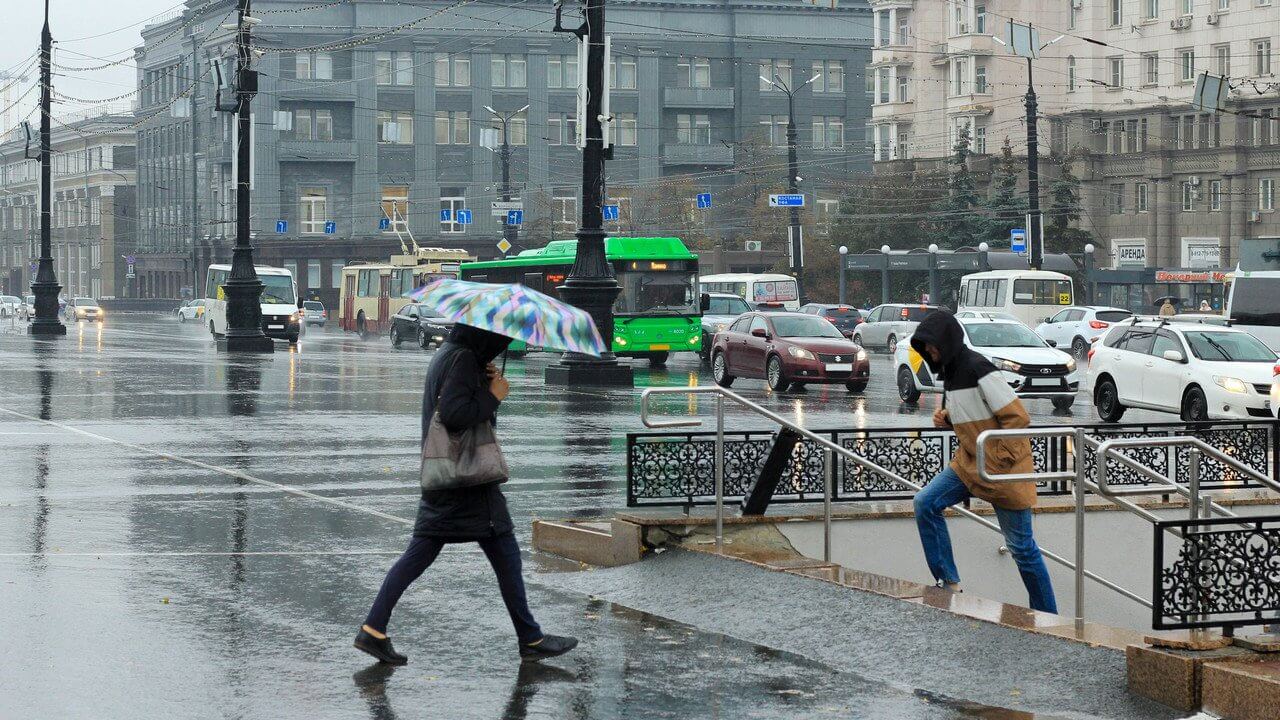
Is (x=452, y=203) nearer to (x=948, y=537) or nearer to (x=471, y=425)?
(x=948, y=537)

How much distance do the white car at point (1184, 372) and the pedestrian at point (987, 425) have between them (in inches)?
597

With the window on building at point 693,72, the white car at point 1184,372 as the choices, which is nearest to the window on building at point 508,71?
the window on building at point 693,72

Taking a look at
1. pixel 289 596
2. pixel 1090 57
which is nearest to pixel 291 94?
pixel 1090 57

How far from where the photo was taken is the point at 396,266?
6550 cm

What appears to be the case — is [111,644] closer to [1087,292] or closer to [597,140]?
[597,140]

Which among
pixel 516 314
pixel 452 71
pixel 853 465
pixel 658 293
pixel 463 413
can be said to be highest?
pixel 452 71

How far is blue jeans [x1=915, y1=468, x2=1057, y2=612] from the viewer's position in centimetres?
962

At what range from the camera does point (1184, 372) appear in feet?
81.6

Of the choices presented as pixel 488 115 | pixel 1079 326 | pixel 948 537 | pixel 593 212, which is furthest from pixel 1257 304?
pixel 488 115

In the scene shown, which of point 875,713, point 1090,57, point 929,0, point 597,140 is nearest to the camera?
point 875,713

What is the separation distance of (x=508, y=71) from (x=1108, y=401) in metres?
77.7

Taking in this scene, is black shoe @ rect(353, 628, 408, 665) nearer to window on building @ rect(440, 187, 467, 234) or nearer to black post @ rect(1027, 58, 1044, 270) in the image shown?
black post @ rect(1027, 58, 1044, 270)

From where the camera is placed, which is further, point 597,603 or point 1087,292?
point 1087,292

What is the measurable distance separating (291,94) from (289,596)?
9032cm
